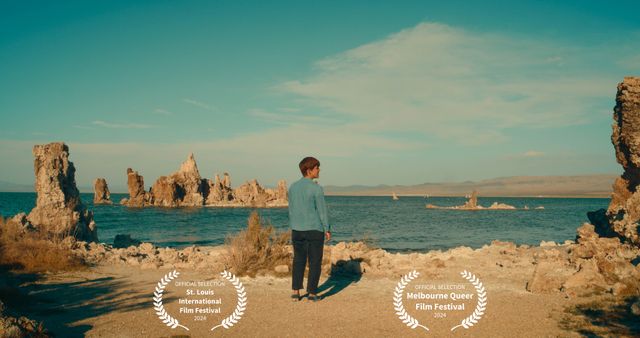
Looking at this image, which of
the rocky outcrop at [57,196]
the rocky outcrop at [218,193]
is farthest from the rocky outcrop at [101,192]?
the rocky outcrop at [57,196]

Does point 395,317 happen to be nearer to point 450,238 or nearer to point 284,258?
point 284,258

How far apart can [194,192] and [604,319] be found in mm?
103076

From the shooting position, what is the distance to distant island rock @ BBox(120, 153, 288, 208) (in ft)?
330

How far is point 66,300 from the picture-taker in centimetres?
775

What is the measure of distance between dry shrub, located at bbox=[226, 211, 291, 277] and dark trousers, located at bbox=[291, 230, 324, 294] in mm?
3134

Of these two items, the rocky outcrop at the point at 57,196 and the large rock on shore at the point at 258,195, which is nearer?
the rocky outcrop at the point at 57,196

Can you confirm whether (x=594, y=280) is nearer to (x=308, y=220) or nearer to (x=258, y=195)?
(x=308, y=220)

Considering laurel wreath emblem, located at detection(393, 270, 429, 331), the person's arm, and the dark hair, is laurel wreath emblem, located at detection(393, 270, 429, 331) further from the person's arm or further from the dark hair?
the dark hair

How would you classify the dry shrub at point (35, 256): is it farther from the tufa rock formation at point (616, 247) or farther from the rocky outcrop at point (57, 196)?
the tufa rock formation at point (616, 247)

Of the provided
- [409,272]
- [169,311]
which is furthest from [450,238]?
[169,311]

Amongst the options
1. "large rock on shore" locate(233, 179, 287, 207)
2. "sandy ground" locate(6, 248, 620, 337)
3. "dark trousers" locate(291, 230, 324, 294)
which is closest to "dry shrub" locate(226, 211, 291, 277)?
"sandy ground" locate(6, 248, 620, 337)

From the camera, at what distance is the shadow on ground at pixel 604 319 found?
5.59 m

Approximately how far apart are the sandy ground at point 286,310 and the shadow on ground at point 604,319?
0.12 m

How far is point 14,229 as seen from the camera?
12883mm
